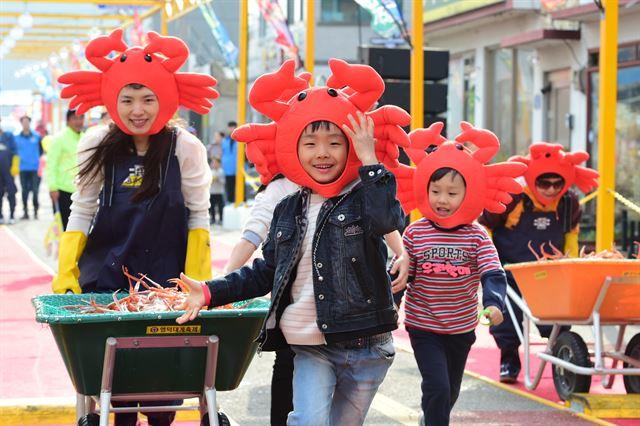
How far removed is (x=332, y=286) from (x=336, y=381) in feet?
1.35

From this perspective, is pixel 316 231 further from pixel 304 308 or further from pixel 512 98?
pixel 512 98

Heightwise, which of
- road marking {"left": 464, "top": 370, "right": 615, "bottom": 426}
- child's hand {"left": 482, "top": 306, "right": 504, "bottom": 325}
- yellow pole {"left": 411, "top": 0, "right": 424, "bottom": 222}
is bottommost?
road marking {"left": 464, "top": 370, "right": 615, "bottom": 426}

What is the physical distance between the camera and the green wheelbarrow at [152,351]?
536cm

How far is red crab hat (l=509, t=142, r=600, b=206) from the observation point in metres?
9.78

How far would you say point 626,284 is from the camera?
333 inches

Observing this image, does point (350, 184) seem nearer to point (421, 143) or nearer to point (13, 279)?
point (421, 143)

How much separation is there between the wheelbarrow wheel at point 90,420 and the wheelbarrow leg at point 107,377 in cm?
42

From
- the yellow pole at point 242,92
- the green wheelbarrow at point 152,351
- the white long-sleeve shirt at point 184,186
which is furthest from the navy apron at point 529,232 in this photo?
the yellow pole at point 242,92

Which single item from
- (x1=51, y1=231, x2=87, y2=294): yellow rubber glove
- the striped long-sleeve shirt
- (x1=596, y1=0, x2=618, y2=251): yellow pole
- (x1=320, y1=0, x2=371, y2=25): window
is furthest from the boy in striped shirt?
(x1=320, y1=0, x2=371, y2=25): window

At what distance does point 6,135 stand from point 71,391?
20.9 meters

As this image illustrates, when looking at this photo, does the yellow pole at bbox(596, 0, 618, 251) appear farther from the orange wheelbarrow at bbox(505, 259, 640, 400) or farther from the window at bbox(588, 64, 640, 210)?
the window at bbox(588, 64, 640, 210)

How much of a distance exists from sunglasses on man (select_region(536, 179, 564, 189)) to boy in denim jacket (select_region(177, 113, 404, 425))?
4.69m

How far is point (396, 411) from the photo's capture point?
8570 mm

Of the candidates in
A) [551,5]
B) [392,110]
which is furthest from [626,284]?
[551,5]
